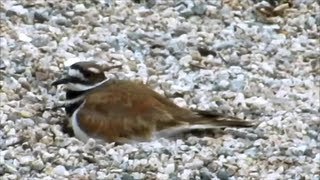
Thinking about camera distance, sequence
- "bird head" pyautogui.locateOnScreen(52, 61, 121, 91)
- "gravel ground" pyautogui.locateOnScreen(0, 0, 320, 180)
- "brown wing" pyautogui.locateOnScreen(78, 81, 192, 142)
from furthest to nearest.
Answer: "bird head" pyautogui.locateOnScreen(52, 61, 121, 91)
"brown wing" pyautogui.locateOnScreen(78, 81, 192, 142)
"gravel ground" pyautogui.locateOnScreen(0, 0, 320, 180)

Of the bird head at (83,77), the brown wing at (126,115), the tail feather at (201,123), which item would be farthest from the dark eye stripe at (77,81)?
the tail feather at (201,123)

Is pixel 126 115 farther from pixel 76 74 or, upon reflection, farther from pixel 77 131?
pixel 76 74

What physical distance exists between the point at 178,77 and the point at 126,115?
35.3 inches

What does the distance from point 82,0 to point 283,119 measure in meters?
1.95

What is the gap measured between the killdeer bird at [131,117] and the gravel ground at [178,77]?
82 millimetres

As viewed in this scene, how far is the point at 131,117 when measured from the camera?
6246 mm

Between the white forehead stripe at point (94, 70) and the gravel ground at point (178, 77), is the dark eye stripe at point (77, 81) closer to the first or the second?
the white forehead stripe at point (94, 70)

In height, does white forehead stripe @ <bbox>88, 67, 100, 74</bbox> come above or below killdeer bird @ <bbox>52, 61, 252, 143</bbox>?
above

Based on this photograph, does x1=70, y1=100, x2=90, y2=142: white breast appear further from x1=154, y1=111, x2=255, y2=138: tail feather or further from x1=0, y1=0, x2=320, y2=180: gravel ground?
x1=154, y1=111, x2=255, y2=138: tail feather

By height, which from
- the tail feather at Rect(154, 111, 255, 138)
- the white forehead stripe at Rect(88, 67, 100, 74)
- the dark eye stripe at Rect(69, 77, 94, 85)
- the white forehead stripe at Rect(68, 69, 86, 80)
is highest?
the white forehead stripe at Rect(88, 67, 100, 74)

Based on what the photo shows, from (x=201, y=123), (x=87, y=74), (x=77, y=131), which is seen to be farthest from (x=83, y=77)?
(x=201, y=123)

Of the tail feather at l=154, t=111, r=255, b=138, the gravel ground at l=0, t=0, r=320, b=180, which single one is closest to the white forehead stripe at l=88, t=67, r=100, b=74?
the gravel ground at l=0, t=0, r=320, b=180

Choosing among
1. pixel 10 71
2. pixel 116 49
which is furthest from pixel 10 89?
pixel 116 49

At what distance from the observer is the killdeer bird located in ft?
20.5
